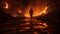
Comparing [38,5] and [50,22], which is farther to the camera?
[38,5]

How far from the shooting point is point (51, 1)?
2.23 meters

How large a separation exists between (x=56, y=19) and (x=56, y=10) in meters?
0.14

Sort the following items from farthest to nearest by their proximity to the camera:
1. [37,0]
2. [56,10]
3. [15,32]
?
[37,0] < [56,10] < [15,32]

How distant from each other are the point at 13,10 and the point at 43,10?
0.46 m

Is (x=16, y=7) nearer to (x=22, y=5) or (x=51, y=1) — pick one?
(x=22, y=5)

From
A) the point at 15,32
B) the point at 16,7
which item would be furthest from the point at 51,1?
the point at 15,32

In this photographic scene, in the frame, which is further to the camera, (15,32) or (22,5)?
(22,5)

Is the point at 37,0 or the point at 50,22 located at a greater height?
the point at 37,0

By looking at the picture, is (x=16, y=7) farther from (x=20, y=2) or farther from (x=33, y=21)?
(x=33, y=21)

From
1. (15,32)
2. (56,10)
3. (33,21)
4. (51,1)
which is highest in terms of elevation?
(51,1)

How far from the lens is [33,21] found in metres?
2.13

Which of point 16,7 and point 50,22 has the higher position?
point 16,7

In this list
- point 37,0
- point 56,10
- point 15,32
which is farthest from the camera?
point 37,0

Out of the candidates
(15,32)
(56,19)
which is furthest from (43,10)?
(15,32)
